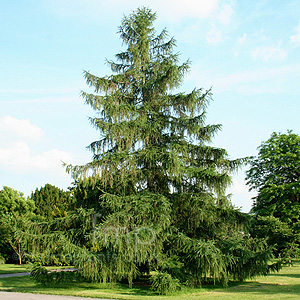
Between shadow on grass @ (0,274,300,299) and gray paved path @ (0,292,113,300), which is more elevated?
shadow on grass @ (0,274,300,299)

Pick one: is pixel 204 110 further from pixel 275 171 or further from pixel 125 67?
pixel 275 171

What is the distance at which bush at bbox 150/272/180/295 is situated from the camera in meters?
11.5

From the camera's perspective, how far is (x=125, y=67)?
1623 cm

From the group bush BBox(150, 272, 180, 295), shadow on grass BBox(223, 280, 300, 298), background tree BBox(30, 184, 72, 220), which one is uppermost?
background tree BBox(30, 184, 72, 220)

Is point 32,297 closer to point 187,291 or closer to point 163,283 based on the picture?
point 163,283

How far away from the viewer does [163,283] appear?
11.5m

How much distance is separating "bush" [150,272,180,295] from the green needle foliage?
0.04 metres

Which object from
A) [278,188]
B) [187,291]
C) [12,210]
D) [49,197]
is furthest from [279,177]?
[49,197]

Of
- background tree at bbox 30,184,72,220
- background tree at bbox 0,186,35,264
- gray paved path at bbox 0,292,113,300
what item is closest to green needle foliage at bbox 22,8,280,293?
gray paved path at bbox 0,292,113,300

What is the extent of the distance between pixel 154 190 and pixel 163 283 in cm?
398

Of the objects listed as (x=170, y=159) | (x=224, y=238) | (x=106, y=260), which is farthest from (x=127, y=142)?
(x=224, y=238)

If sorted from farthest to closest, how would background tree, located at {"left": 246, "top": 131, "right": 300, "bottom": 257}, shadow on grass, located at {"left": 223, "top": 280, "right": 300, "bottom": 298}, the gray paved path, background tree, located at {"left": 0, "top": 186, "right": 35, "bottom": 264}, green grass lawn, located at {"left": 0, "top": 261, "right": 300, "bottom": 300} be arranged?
1. background tree, located at {"left": 0, "top": 186, "right": 35, "bottom": 264}
2. background tree, located at {"left": 246, "top": 131, "right": 300, "bottom": 257}
3. shadow on grass, located at {"left": 223, "top": 280, "right": 300, "bottom": 298}
4. green grass lawn, located at {"left": 0, "top": 261, "right": 300, "bottom": 300}
5. the gray paved path

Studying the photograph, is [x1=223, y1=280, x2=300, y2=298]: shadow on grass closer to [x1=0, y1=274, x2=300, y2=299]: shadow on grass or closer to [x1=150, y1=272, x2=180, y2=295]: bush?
[x1=0, y1=274, x2=300, y2=299]: shadow on grass

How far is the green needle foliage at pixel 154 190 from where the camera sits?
11.7 meters
